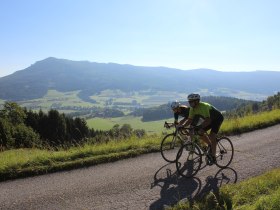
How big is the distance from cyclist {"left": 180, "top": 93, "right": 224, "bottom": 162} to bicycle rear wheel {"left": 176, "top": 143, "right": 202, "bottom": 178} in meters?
0.44

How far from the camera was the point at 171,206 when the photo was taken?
7.25 metres

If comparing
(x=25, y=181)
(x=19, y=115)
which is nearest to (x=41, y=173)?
(x=25, y=181)

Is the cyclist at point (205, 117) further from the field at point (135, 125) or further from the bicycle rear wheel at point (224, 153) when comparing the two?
the field at point (135, 125)

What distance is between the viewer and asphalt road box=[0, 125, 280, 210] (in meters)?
7.74

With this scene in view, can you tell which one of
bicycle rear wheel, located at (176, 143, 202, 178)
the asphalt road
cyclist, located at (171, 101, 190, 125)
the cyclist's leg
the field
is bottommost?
the field

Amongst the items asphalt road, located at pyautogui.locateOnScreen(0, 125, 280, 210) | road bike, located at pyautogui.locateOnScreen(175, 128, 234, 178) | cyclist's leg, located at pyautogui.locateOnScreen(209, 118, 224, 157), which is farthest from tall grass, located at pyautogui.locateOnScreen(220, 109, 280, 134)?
cyclist's leg, located at pyautogui.locateOnScreen(209, 118, 224, 157)

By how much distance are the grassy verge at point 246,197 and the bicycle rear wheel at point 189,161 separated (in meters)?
1.67

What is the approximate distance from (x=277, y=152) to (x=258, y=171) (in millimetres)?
2609

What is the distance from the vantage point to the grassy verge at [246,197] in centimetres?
659

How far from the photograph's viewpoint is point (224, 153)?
1070 cm

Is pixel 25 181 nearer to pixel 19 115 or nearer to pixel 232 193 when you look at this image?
pixel 232 193

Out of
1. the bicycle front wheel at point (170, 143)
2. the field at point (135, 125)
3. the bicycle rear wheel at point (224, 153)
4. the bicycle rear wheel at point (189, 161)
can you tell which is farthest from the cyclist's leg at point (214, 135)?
the field at point (135, 125)

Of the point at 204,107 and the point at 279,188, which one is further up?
the point at 204,107

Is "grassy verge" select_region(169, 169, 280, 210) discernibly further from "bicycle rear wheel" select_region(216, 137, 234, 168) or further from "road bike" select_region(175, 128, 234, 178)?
"bicycle rear wheel" select_region(216, 137, 234, 168)
